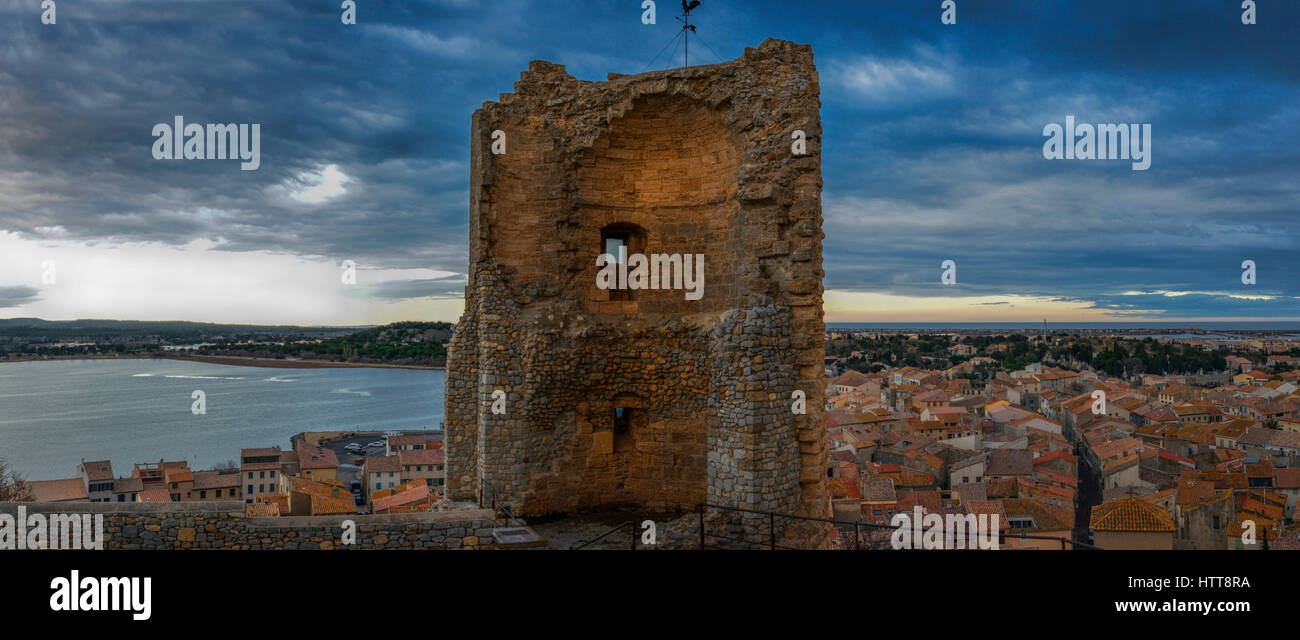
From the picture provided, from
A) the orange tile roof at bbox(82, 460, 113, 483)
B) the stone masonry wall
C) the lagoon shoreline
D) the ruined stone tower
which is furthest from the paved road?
the lagoon shoreline

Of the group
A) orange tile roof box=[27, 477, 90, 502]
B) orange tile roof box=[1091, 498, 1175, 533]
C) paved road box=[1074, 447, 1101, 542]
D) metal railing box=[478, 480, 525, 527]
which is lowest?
paved road box=[1074, 447, 1101, 542]

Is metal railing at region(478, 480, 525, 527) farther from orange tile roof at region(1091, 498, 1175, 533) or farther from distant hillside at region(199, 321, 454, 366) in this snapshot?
distant hillside at region(199, 321, 454, 366)

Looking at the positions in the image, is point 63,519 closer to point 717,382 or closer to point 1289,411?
point 717,382

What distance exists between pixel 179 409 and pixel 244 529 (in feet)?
249

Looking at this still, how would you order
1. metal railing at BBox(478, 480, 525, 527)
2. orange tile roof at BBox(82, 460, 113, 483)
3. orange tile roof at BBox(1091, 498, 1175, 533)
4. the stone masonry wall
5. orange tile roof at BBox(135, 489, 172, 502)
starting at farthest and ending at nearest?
1. orange tile roof at BBox(82, 460, 113, 483)
2. orange tile roof at BBox(135, 489, 172, 502)
3. orange tile roof at BBox(1091, 498, 1175, 533)
4. metal railing at BBox(478, 480, 525, 527)
5. the stone masonry wall

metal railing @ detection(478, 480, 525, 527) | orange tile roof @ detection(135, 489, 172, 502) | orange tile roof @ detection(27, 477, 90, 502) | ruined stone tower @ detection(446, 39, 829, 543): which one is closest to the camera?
ruined stone tower @ detection(446, 39, 829, 543)

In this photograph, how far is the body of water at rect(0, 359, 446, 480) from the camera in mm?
52281

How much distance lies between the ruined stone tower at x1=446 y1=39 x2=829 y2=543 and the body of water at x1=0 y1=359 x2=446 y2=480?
4718 cm

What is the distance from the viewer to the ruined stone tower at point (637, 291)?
30.7 feet

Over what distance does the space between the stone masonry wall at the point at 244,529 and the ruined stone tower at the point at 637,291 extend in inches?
86.9

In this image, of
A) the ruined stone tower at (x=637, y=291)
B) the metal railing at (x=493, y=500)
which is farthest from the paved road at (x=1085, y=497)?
the metal railing at (x=493, y=500)

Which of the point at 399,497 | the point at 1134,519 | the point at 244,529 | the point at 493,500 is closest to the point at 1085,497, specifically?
the point at 1134,519

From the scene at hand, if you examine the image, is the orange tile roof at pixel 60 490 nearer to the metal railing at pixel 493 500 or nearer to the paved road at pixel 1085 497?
the metal railing at pixel 493 500
